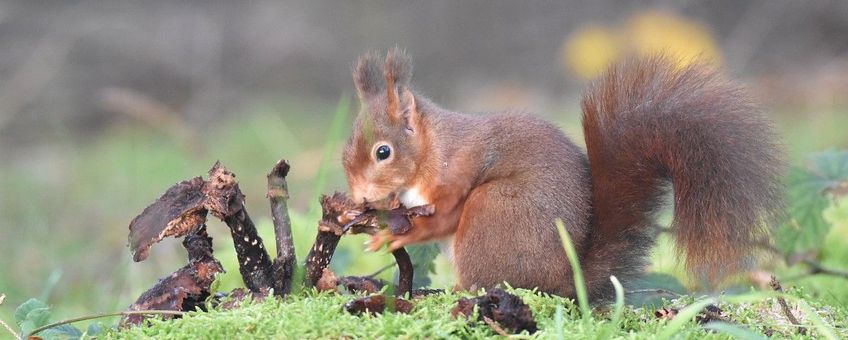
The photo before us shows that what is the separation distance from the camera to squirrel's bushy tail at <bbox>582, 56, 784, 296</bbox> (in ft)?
6.79

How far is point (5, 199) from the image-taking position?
573cm

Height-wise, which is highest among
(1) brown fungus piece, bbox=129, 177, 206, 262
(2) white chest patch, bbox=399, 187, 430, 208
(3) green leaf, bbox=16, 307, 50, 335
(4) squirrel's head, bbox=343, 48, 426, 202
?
(4) squirrel's head, bbox=343, 48, 426, 202

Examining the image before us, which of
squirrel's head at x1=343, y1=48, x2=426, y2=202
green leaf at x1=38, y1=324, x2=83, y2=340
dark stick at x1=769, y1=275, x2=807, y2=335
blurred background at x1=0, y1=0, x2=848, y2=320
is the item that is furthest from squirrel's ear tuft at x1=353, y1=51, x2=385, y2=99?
blurred background at x1=0, y1=0, x2=848, y2=320

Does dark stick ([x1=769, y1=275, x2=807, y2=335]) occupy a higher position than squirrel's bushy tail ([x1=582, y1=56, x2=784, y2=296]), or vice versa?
squirrel's bushy tail ([x1=582, y1=56, x2=784, y2=296])

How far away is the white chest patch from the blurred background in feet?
9.67

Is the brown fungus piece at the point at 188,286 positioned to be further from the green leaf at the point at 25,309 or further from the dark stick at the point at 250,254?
the green leaf at the point at 25,309

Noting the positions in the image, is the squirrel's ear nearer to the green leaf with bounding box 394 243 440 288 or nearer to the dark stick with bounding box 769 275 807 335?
the green leaf with bounding box 394 243 440 288

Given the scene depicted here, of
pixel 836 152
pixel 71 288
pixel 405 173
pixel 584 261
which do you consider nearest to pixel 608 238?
pixel 584 261

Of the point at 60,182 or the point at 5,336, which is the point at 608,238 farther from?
the point at 60,182

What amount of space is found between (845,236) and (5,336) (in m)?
2.71

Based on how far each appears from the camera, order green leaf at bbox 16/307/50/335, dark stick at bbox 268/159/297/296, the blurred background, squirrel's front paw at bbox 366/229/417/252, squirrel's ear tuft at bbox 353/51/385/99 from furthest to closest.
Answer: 1. the blurred background
2. squirrel's ear tuft at bbox 353/51/385/99
3. squirrel's front paw at bbox 366/229/417/252
4. dark stick at bbox 268/159/297/296
5. green leaf at bbox 16/307/50/335

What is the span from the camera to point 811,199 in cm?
291

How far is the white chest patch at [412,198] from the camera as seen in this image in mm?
2480

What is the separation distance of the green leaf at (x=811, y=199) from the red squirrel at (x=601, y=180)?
0.80 metres
